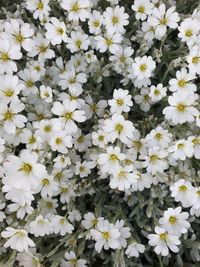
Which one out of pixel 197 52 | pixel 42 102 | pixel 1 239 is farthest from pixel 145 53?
pixel 1 239

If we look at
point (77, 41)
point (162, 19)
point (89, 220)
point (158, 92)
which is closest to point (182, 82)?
point (158, 92)

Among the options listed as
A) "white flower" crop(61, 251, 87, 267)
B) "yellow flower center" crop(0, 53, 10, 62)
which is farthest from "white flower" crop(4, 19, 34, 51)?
"white flower" crop(61, 251, 87, 267)

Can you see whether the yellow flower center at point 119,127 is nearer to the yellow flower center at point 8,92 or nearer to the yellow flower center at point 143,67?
the yellow flower center at point 143,67

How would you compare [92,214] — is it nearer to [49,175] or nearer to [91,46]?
[49,175]

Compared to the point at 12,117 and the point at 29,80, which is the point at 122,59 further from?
the point at 12,117

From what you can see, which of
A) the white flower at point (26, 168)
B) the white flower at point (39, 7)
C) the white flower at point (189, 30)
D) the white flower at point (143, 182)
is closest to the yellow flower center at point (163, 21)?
the white flower at point (189, 30)

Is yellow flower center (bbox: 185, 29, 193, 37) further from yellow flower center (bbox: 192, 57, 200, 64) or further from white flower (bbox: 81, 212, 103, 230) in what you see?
white flower (bbox: 81, 212, 103, 230)

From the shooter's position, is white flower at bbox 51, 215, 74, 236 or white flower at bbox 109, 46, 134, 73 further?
white flower at bbox 109, 46, 134, 73
